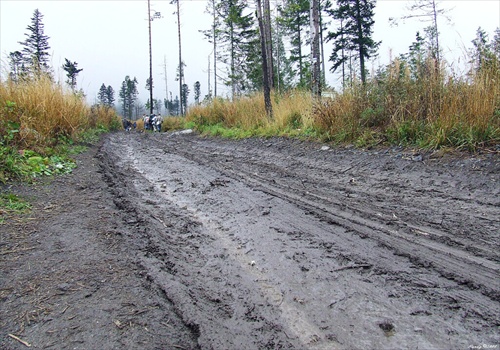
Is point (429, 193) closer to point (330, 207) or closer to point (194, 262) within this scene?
point (330, 207)

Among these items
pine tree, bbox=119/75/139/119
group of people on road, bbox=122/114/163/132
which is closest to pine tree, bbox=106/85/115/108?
→ pine tree, bbox=119/75/139/119

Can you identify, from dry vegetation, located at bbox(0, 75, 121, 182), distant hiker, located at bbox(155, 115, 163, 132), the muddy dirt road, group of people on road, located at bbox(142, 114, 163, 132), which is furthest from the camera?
group of people on road, located at bbox(142, 114, 163, 132)

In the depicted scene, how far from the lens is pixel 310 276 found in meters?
1.64

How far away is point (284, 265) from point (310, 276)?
19 centimetres

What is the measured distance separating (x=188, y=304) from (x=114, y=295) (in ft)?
1.26

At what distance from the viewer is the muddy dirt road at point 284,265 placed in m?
1.22

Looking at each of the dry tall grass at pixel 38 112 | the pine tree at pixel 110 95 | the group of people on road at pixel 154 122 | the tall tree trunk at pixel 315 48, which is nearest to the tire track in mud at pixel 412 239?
the dry tall grass at pixel 38 112

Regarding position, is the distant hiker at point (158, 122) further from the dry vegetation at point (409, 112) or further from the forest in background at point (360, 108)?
the dry vegetation at point (409, 112)

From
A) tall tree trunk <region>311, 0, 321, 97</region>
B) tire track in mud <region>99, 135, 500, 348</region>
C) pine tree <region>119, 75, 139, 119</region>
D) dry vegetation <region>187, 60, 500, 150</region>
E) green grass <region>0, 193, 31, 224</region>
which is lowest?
tire track in mud <region>99, 135, 500, 348</region>

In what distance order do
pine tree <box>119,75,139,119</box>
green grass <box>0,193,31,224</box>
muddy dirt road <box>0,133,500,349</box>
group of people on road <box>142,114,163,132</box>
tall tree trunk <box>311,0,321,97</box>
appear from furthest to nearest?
pine tree <box>119,75,139,119</box>
group of people on road <box>142,114,163,132</box>
tall tree trunk <box>311,0,321,97</box>
green grass <box>0,193,31,224</box>
muddy dirt road <box>0,133,500,349</box>

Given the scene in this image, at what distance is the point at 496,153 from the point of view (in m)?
3.21

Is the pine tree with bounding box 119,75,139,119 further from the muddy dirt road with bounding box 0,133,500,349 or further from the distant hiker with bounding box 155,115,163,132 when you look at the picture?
the muddy dirt road with bounding box 0,133,500,349

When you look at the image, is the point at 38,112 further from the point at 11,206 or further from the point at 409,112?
the point at 409,112

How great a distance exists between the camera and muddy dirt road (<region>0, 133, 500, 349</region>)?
1222mm
